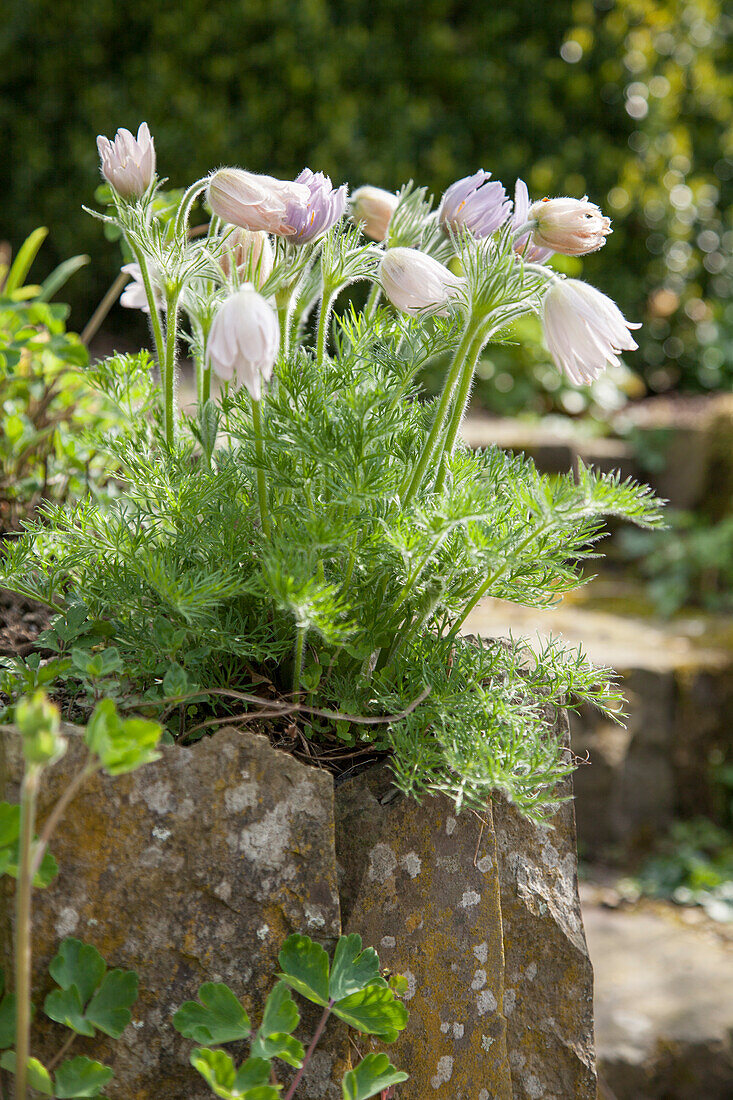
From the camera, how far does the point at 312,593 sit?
90 centimetres

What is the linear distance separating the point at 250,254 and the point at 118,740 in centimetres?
56

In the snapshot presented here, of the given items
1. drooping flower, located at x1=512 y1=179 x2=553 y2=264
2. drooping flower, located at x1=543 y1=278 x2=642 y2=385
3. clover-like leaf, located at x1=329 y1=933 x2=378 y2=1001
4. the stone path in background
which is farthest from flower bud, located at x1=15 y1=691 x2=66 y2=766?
the stone path in background

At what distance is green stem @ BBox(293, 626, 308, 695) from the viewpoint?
0.98m

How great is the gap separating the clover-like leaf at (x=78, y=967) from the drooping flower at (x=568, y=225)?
899mm

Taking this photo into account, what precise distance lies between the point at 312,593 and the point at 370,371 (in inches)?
12.1

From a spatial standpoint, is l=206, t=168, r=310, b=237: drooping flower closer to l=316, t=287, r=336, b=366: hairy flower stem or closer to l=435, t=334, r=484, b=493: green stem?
l=316, t=287, r=336, b=366: hairy flower stem

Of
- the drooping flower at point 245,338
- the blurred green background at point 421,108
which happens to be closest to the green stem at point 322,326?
the drooping flower at point 245,338

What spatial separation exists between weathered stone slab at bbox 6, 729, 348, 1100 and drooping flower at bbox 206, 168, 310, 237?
537 millimetres

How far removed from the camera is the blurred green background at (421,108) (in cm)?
482

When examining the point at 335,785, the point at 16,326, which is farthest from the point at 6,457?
the point at 335,785

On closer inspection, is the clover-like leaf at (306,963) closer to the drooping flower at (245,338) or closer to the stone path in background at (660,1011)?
the drooping flower at (245,338)

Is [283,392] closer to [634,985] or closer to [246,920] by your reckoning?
[246,920]

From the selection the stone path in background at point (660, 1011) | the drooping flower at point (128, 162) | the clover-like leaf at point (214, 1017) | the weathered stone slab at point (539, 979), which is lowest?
the stone path in background at point (660, 1011)

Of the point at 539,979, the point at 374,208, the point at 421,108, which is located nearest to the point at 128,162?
the point at 374,208
